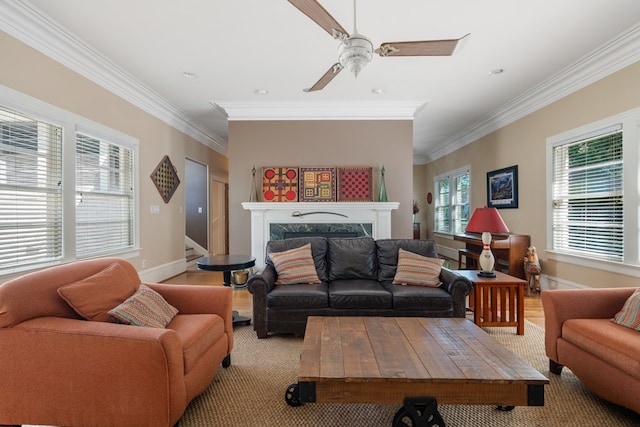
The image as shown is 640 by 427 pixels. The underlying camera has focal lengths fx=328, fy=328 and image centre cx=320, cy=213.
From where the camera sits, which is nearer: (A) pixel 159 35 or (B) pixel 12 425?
(B) pixel 12 425

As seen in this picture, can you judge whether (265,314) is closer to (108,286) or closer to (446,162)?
(108,286)

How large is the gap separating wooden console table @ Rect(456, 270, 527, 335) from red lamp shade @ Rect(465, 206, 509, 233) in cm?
46

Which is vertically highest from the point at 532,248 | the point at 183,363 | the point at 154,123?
the point at 154,123

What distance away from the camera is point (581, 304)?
2.08 m

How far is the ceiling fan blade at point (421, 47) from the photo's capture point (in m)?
2.09

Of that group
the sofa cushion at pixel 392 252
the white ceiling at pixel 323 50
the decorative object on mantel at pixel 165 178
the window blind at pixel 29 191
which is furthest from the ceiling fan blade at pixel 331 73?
the decorative object on mantel at pixel 165 178

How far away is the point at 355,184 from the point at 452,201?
3.23m

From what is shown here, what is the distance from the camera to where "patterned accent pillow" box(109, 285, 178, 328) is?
5.72 feet

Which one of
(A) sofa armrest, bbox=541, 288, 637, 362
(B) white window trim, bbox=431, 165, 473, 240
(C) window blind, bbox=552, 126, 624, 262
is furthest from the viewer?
(B) white window trim, bbox=431, 165, 473, 240

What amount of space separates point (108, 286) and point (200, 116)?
14.5 feet

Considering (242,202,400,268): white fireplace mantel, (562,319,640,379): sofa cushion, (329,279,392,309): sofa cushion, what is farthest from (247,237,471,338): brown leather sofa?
(242,202,400,268): white fireplace mantel

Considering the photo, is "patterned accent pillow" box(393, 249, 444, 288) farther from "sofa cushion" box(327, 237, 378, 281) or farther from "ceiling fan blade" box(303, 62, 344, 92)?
"ceiling fan blade" box(303, 62, 344, 92)

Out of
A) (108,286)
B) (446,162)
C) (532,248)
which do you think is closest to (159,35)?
(108,286)

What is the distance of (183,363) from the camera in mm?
1643
